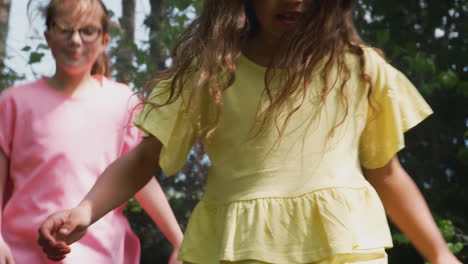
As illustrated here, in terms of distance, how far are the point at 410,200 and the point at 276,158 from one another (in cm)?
38

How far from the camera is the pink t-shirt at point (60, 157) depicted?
9.95 ft

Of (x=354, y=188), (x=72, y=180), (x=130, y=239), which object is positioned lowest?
(x=130, y=239)

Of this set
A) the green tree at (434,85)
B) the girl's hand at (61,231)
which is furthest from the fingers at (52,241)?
the green tree at (434,85)

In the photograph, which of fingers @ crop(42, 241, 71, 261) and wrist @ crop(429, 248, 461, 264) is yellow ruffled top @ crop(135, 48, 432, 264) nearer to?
wrist @ crop(429, 248, 461, 264)

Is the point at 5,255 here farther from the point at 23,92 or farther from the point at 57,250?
the point at 57,250

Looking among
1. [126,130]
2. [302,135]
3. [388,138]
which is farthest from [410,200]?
[126,130]

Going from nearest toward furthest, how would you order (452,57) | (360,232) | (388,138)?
(360,232) → (388,138) → (452,57)

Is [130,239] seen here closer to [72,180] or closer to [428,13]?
[72,180]

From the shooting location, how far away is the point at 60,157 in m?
3.09

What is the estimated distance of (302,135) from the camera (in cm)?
212

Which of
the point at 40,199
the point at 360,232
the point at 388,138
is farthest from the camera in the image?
the point at 40,199

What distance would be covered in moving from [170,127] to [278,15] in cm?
38

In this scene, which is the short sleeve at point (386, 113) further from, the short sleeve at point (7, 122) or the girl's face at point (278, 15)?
the short sleeve at point (7, 122)

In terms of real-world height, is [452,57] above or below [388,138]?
below
